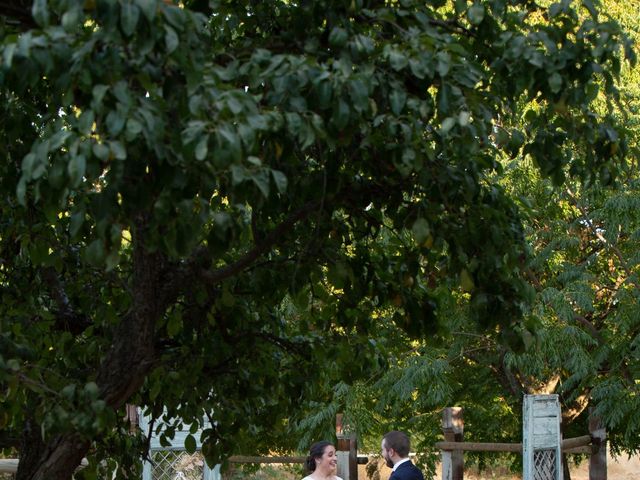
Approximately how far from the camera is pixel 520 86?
20.0 ft

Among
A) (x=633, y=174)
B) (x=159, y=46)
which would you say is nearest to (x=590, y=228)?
(x=633, y=174)

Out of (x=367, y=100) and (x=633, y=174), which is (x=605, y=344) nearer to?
(x=633, y=174)

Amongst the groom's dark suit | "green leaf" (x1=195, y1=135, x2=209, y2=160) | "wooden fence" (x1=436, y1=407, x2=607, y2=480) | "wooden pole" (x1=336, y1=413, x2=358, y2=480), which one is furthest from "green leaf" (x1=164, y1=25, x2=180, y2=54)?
"wooden pole" (x1=336, y1=413, x2=358, y2=480)

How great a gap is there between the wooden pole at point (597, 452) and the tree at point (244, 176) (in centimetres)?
704

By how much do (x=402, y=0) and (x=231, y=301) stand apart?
6.74 ft

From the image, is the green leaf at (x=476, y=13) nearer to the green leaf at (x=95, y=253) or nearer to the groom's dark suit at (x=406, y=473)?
the green leaf at (x=95, y=253)

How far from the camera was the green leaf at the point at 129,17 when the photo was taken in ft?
14.9

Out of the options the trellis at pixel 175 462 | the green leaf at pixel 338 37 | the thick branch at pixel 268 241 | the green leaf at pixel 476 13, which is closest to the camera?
the green leaf at pixel 338 37

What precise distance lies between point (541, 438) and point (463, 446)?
274 centimetres

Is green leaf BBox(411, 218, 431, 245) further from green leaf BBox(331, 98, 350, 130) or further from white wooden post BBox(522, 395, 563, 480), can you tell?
white wooden post BBox(522, 395, 563, 480)

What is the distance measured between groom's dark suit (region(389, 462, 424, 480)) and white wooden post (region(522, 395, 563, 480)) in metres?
2.25

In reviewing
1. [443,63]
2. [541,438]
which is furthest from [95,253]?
[541,438]

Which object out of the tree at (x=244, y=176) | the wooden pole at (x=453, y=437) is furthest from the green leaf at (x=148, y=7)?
the wooden pole at (x=453, y=437)

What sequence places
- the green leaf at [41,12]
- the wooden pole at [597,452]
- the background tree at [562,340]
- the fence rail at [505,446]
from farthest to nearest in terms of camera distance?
the background tree at [562,340]
the wooden pole at [597,452]
the fence rail at [505,446]
the green leaf at [41,12]
